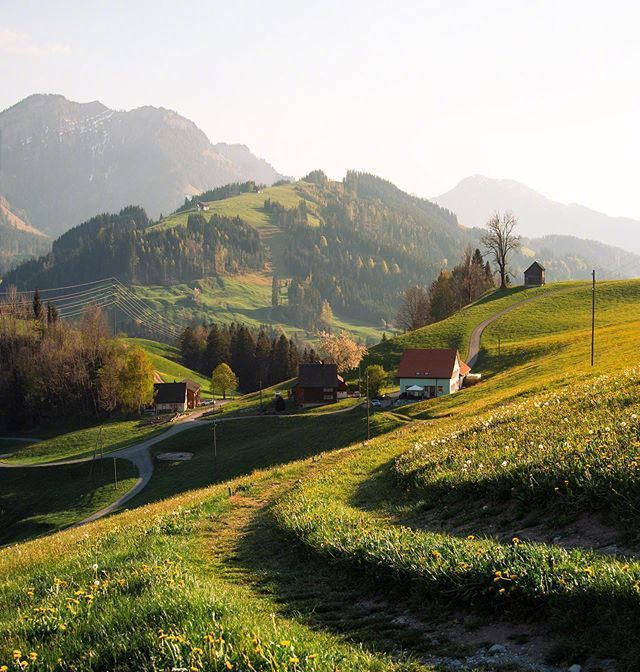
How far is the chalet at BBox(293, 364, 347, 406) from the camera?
109 meters

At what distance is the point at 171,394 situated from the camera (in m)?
135

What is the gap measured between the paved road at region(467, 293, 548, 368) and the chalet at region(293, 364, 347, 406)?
23.1m

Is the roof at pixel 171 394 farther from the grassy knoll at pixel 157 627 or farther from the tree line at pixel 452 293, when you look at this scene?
the grassy knoll at pixel 157 627

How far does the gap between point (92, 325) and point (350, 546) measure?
499 feet

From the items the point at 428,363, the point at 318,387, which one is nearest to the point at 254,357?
the point at 318,387

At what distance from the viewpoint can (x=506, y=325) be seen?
119m

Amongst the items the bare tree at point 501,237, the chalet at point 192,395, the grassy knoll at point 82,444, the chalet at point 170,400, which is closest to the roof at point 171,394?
the chalet at point 170,400

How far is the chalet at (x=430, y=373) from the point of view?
92.0 m

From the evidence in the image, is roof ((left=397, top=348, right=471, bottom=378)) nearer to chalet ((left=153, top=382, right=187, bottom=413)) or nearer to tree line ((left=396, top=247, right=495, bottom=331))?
chalet ((left=153, top=382, right=187, bottom=413))

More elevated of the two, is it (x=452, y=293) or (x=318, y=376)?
(x=452, y=293)

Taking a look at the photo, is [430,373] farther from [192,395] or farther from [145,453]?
[192,395]

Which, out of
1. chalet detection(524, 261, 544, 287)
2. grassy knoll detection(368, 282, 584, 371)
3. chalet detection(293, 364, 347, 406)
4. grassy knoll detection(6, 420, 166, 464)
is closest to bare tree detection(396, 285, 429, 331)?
grassy knoll detection(368, 282, 584, 371)

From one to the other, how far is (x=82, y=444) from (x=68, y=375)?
3665 centimetres

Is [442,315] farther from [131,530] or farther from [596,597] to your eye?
[596,597]
